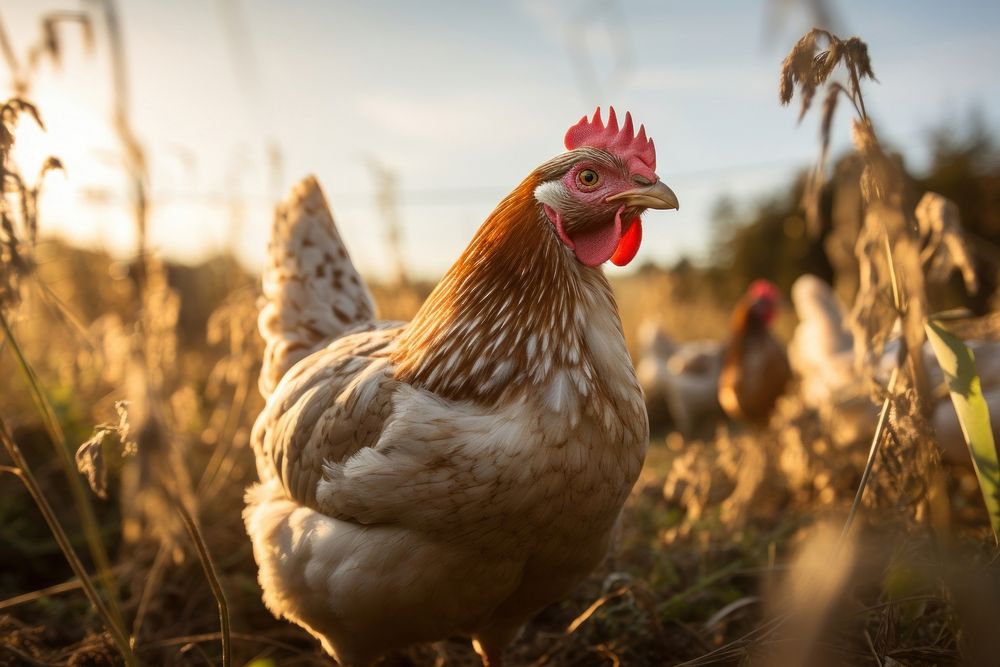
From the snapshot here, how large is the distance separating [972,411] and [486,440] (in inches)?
51.4

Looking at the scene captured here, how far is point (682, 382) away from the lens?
855 centimetres

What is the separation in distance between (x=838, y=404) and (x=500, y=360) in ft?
9.93

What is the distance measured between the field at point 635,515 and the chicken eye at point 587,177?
24.3 inches

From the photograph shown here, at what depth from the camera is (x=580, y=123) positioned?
7.30ft

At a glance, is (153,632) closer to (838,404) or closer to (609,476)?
(609,476)

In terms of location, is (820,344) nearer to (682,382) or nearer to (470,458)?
(682,382)

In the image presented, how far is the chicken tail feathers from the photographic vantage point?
3.12 meters

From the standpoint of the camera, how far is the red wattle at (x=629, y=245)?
2115 mm

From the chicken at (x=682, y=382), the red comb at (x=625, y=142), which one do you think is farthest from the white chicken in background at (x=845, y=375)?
the chicken at (x=682, y=382)

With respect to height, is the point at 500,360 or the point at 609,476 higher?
the point at 500,360

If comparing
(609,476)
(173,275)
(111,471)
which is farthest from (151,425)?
(173,275)

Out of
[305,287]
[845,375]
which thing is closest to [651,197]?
[305,287]

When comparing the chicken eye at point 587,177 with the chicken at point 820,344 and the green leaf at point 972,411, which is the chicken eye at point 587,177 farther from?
the chicken at point 820,344

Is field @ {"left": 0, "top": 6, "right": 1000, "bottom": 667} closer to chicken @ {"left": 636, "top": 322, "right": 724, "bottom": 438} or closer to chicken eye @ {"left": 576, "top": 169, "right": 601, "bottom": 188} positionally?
chicken eye @ {"left": 576, "top": 169, "right": 601, "bottom": 188}
